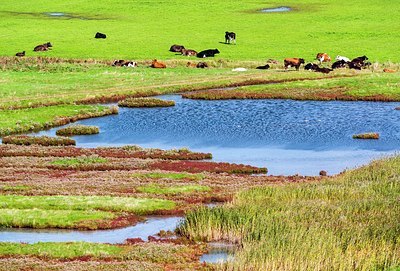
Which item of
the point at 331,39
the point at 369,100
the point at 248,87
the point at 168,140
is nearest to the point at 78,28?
the point at 331,39

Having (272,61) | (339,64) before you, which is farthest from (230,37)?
(339,64)

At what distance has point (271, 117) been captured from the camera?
63188 millimetres

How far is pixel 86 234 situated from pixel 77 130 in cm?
2717

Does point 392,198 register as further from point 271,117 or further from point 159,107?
point 159,107

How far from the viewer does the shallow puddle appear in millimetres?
29969

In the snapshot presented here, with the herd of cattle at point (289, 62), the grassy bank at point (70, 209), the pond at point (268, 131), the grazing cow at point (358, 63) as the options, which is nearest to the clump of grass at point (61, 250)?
the grassy bank at point (70, 209)

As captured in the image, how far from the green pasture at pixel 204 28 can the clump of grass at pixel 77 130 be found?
125 ft

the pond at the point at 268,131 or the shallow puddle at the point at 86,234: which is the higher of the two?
the pond at the point at 268,131

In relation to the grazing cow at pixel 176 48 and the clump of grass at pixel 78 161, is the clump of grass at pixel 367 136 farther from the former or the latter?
the grazing cow at pixel 176 48

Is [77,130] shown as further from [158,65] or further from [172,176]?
[158,65]

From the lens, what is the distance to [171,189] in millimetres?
37906

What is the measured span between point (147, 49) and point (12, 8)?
47417 mm

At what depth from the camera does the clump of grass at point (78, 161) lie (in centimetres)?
4459

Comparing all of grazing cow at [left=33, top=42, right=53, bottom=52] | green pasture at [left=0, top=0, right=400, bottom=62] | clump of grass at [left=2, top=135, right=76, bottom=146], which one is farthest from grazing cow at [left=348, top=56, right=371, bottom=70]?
clump of grass at [left=2, top=135, right=76, bottom=146]
